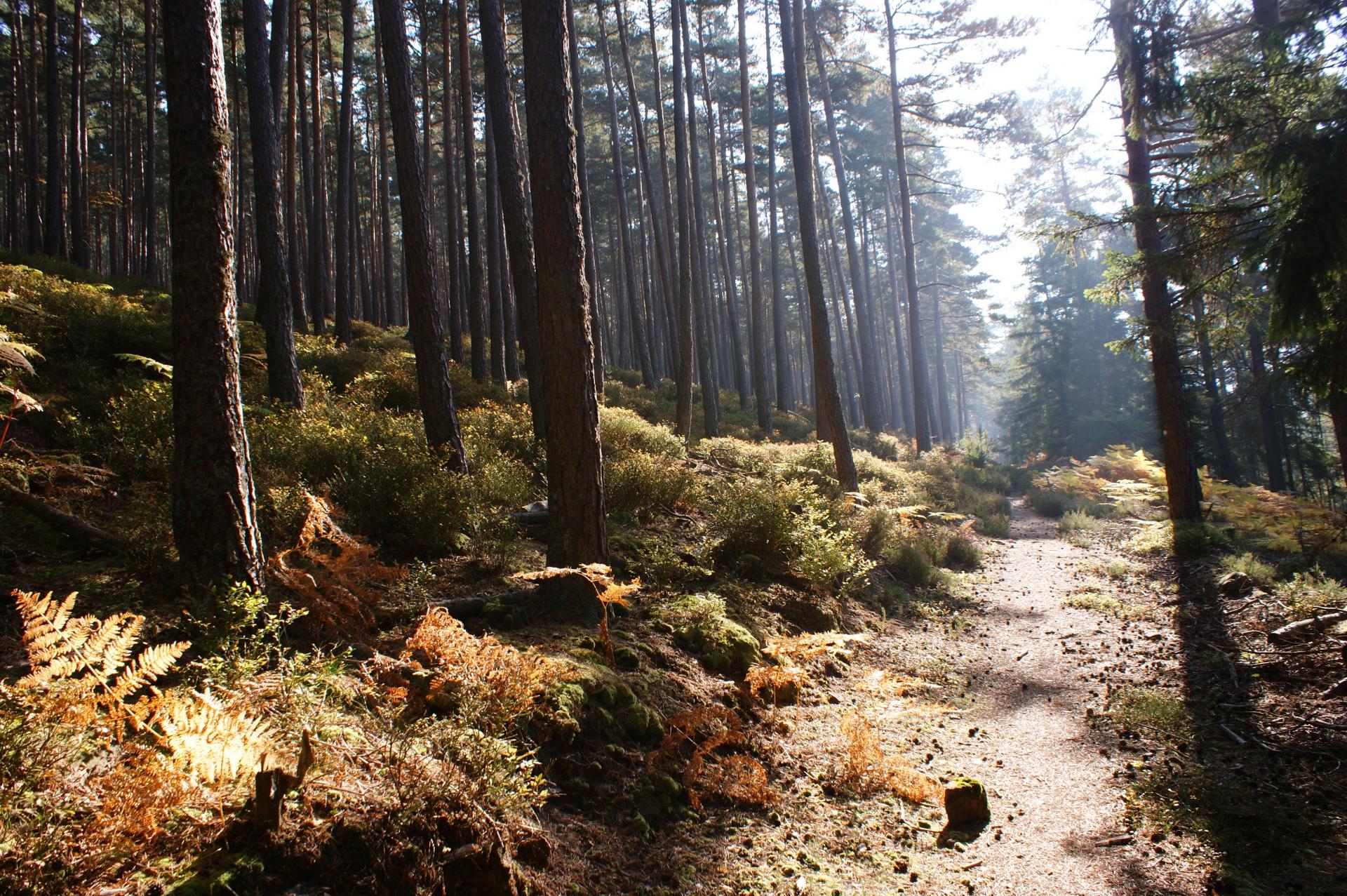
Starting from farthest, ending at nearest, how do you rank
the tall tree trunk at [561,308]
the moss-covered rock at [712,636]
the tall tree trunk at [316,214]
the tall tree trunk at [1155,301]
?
the tall tree trunk at [316,214] → the tall tree trunk at [1155,301] → the tall tree trunk at [561,308] → the moss-covered rock at [712,636]

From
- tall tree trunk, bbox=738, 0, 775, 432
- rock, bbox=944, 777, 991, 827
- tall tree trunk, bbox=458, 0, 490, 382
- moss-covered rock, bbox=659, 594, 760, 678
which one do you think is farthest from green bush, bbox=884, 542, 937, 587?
tall tree trunk, bbox=738, 0, 775, 432

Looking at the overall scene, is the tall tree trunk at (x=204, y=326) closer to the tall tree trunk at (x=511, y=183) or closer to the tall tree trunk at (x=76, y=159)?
the tall tree trunk at (x=511, y=183)

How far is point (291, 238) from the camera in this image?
56.9 feet

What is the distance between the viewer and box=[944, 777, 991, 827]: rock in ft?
13.6

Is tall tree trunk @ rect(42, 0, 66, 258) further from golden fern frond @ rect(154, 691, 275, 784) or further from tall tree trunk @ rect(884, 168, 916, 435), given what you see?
tall tree trunk @ rect(884, 168, 916, 435)

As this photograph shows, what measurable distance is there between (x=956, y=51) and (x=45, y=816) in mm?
29924

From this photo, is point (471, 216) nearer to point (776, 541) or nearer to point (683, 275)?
point (683, 275)

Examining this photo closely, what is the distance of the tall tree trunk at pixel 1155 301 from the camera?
37.4ft

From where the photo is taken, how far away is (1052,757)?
5121 millimetres

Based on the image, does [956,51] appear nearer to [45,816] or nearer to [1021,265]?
[1021,265]

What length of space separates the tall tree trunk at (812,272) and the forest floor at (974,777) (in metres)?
5.30

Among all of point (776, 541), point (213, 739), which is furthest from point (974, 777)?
point (213, 739)

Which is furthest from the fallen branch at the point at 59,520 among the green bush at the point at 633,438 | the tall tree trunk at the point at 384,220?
the tall tree trunk at the point at 384,220

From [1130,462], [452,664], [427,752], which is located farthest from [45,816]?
[1130,462]
